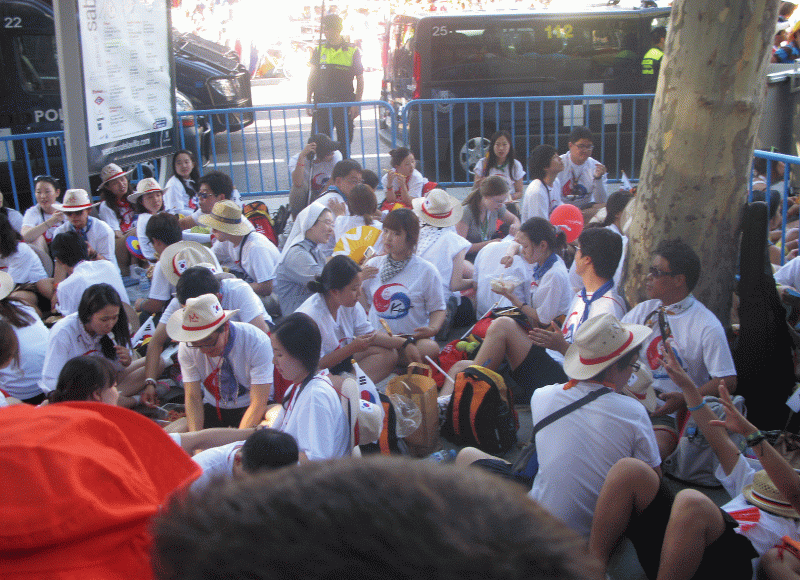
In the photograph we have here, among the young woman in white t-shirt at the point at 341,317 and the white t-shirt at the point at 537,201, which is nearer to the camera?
the young woman in white t-shirt at the point at 341,317

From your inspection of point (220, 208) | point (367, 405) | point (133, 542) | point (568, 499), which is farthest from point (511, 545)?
point (220, 208)

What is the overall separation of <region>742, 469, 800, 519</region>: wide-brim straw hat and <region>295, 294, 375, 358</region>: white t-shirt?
7.65ft

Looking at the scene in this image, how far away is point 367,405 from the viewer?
10.9 ft

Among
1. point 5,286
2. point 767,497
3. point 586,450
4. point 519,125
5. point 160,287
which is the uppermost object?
point 519,125

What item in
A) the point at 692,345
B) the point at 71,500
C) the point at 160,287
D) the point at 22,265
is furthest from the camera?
the point at 22,265

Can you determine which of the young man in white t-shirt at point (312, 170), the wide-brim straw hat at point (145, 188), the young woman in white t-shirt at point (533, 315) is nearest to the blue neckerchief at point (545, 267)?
the young woman in white t-shirt at point (533, 315)

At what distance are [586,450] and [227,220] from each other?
3.45 meters

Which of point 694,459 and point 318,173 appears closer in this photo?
point 694,459

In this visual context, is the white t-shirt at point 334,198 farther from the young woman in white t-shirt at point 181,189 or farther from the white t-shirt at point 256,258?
the young woman in white t-shirt at point 181,189

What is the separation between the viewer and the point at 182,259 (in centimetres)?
482

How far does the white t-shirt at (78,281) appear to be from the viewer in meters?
4.77

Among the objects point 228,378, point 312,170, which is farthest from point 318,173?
point 228,378

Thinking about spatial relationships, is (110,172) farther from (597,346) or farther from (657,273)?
(597,346)

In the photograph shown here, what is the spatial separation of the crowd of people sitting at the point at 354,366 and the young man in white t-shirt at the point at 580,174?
0.03 m
